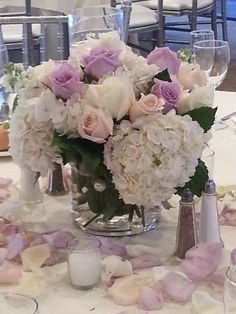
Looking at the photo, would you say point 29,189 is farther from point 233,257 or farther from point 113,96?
point 233,257

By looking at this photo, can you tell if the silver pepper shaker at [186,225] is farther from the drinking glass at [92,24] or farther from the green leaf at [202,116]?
the drinking glass at [92,24]

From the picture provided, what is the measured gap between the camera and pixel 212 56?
69.1 inches

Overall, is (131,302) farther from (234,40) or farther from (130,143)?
(234,40)

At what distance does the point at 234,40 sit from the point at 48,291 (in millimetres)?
5682

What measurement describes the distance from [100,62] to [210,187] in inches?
9.9

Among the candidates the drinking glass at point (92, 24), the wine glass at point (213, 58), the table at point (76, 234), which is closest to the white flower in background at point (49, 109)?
the table at point (76, 234)

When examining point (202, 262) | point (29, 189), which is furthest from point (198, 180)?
point (29, 189)

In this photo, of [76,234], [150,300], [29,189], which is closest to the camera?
[150,300]

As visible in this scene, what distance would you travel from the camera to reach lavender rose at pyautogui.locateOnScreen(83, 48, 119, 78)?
111cm

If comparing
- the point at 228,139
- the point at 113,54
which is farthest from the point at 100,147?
the point at 228,139

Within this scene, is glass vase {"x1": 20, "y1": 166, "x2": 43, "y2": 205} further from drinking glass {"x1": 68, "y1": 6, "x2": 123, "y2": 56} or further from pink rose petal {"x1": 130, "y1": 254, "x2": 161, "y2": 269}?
drinking glass {"x1": 68, "y1": 6, "x2": 123, "y2": 56}

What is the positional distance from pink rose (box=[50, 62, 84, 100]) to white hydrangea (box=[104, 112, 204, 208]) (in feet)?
0.30

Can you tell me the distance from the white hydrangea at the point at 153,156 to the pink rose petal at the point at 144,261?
0.09 m

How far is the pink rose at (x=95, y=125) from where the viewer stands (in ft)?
3.44
